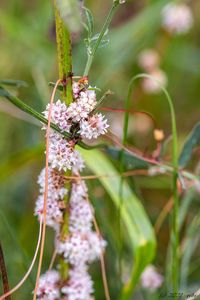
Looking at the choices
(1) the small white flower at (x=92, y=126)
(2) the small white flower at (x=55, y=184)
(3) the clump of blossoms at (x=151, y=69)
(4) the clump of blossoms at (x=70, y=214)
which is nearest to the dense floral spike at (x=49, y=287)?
(4) the clump of blossoms at (x=70, y=214)

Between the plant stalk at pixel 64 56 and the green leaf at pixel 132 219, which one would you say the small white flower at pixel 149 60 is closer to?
the green leaf at pixel 132 219

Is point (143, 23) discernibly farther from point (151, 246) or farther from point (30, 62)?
point (151, 246)

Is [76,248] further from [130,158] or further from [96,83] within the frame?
[96,83]

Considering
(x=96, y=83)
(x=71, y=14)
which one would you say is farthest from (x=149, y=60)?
(x=71, y=14)

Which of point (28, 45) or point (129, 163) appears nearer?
point (129, 163)

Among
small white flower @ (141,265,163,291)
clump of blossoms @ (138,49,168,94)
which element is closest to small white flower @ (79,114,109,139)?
small white flower @ (141,265,163,291)

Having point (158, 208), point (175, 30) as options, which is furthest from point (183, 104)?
point (158, 208)
